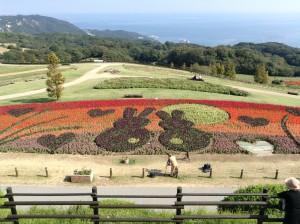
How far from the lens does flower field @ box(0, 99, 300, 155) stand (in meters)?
27.0

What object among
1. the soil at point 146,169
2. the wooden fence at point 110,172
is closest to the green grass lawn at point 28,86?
the soil at point 146,169

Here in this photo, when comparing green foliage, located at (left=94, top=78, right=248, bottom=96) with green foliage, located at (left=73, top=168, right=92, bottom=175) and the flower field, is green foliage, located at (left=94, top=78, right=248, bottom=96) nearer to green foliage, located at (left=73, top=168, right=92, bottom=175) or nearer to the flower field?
the flower field

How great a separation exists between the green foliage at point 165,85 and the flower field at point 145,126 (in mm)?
7427

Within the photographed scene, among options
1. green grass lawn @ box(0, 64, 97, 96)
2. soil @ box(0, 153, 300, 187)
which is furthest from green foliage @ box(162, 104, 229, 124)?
green grass lawn @ box(0, 64, 97, 96)

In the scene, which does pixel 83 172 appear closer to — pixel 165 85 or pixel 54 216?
pixel 54 216

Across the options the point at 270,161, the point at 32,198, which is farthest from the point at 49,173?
the point at 270,161

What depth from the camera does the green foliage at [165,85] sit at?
1829 inches

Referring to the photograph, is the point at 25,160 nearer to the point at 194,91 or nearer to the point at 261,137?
the point at 261,137

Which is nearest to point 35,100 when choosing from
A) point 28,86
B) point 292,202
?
point 28,86

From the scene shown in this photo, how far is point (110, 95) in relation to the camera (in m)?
43.8

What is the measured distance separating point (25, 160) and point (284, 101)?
35577 millimetres

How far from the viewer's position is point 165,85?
49125 millimetres

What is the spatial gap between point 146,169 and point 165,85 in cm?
2767

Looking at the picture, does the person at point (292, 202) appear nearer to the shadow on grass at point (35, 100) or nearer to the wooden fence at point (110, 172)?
the wooden fence at point (110, 172)
